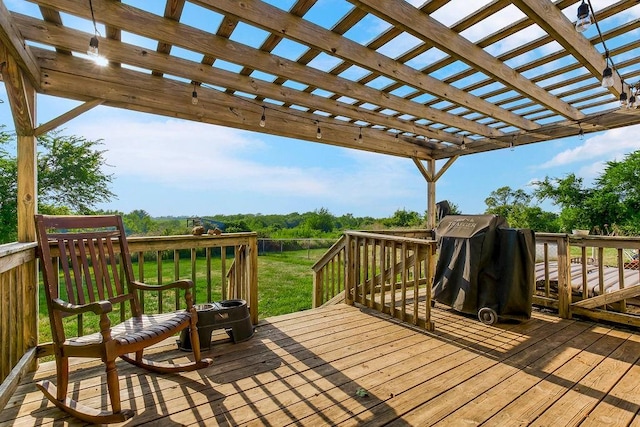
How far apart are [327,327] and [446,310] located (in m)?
1.61

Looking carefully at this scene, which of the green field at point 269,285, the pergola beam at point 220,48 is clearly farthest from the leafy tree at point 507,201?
the pergola beam at point 220,48

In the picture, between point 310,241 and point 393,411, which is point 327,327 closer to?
point 393,411

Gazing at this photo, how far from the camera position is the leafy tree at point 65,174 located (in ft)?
22.7

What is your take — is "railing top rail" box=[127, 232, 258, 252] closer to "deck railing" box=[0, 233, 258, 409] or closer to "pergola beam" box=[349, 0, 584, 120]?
"deck railing" box=[0, 233, 258, 409]

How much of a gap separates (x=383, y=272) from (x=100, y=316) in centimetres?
277

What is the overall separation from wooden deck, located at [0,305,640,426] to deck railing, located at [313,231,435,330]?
0.45m

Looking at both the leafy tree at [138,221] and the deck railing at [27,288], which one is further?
the leafy tree at [138,221]

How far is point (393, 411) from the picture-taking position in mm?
1863

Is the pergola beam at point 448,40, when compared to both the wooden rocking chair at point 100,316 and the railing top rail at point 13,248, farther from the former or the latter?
the railing top rail at point 13,248

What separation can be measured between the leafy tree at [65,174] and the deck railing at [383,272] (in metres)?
6.59

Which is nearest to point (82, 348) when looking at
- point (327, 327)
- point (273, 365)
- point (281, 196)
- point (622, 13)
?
point (273, 365)

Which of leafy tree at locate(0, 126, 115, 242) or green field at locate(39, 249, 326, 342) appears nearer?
green field at locate(39, 249, 326, 342)

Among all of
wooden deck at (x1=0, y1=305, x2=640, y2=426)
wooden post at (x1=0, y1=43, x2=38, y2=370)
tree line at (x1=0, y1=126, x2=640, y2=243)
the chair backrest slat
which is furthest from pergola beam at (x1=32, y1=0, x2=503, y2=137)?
tree line at (x1=0, y1=126, x2=640, y2=243)

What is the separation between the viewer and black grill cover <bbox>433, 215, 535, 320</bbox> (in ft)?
10.9
